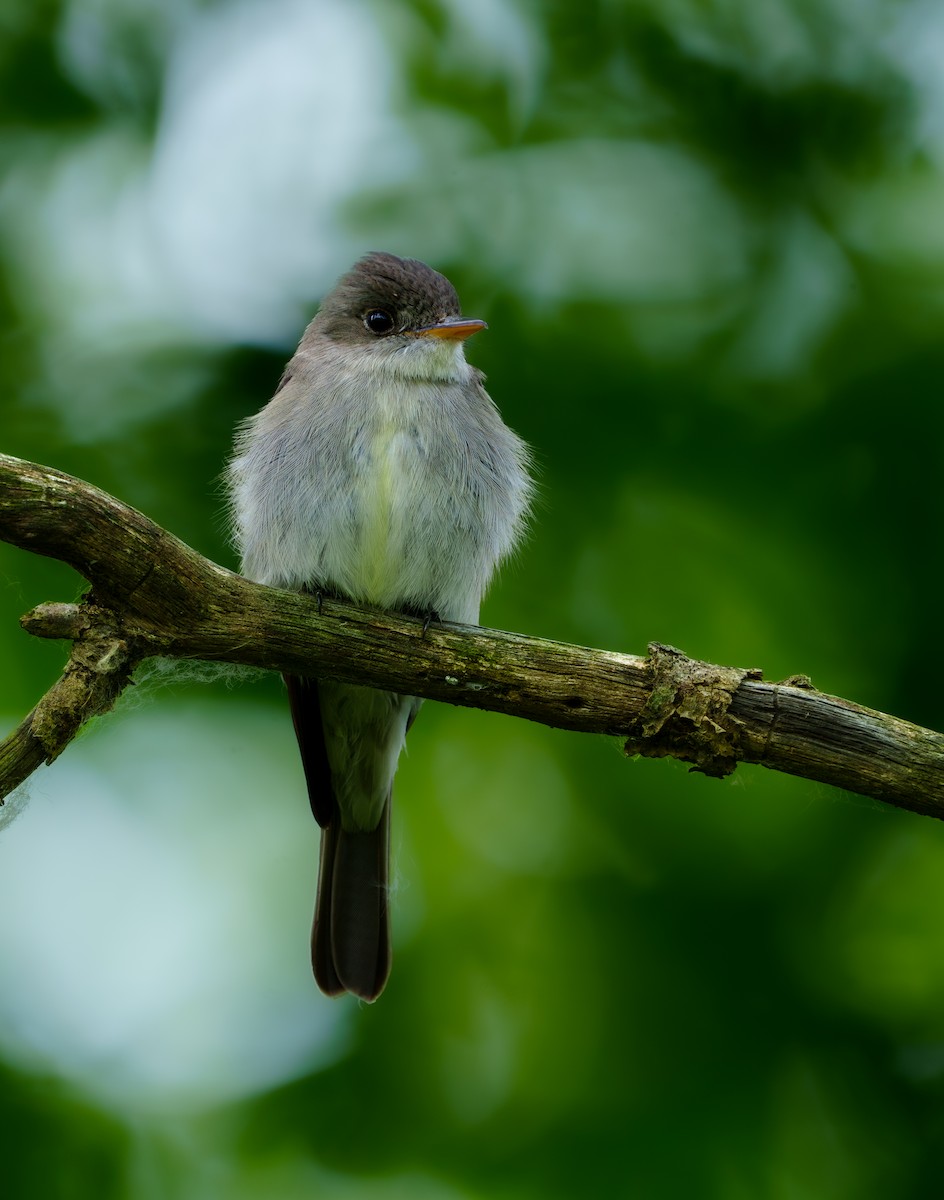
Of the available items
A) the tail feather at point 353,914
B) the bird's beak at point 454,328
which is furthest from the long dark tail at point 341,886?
the bird's beak at point 454,328

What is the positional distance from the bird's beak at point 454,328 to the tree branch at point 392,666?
1092 mm

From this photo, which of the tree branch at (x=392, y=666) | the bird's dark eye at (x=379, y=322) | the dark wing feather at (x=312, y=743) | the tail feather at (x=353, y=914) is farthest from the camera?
the bird's dark eye at (x=379, y=322)

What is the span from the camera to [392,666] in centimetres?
325

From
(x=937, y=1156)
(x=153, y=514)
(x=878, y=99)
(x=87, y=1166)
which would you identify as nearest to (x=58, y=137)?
(x=153, y=514)

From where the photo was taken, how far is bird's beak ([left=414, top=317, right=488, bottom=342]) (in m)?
4.06

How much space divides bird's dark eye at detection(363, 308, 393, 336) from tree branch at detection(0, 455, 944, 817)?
4.50 ft

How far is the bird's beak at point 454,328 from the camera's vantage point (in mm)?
4059

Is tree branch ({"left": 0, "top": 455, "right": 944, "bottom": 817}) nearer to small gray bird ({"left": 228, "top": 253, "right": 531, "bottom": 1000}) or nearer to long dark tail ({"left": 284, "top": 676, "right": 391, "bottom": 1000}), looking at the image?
small gray bird ({"left": 228, "top": 253, "right": 531, "bottom": 1000})

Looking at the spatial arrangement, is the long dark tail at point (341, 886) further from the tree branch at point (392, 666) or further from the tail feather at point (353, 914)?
the tree branch at point (392, 666)

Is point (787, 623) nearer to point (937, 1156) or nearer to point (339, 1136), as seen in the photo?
point (937, 1156)

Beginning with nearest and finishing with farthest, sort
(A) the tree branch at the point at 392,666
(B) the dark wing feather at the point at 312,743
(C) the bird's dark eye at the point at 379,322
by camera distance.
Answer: (A) the tree branch at the point at 392,666 → (B) the dark wing feather at the point at 312,743 → (C) the bird's dark eye at the point at 379,322

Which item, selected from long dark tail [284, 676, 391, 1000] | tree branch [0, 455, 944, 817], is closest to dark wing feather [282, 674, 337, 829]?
long dark tail [284, 676, 391, 1000]

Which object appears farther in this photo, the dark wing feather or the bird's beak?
the dark wing feather

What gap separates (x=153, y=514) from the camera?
4215 mm
